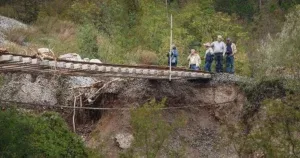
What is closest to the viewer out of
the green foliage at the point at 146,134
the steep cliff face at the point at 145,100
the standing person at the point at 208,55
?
the green foliage at the point at 146,134

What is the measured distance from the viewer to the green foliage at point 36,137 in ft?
57.2

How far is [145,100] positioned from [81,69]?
431 cm

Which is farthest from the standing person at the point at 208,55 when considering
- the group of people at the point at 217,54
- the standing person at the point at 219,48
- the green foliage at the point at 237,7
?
the green foliage at the point at 237,7

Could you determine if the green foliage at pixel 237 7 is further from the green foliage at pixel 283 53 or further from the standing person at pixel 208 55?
the standing person at pixel 208 55

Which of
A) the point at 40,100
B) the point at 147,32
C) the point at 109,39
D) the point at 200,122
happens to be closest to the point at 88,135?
the point at 40,100

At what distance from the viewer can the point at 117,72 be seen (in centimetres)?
2245

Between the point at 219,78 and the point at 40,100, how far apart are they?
19.4ft

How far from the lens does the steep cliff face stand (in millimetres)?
24828

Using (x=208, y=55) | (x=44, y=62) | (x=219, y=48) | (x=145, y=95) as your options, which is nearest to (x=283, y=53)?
(x=219, y=48)

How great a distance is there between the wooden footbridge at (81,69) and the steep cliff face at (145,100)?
1276mm

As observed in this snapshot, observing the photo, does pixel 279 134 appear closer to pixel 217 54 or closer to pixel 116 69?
pixel 116 69

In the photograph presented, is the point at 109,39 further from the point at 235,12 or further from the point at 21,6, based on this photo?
the point at 235,12

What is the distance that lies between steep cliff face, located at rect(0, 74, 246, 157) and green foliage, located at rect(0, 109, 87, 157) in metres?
2.77

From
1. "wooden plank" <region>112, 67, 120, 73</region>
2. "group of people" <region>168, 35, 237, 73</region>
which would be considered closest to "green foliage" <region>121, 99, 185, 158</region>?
"wooden plank" <region>112, 67, 120, 73</region>
